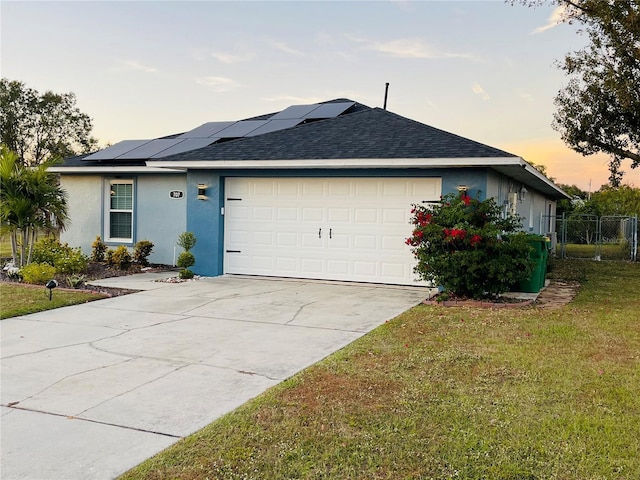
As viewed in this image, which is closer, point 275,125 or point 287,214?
point 287,214

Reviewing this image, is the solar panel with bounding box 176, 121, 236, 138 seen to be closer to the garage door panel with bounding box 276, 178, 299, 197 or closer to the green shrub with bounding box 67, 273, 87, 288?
the garage door panel with bounding box 276, 178, 299, 197

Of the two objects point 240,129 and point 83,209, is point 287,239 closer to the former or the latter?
point 240,129

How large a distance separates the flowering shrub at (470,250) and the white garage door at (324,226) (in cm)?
147

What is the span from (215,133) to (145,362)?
1077cm

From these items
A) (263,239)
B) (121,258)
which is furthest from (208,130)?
(263,239)

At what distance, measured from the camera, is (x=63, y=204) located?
471 inches

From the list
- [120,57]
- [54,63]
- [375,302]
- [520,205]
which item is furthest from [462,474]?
[54,63]

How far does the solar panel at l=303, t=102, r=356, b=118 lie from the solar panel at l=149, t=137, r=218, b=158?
279 cm

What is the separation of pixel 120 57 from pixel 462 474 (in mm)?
16440

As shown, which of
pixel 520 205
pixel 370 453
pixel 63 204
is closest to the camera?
pixel 370 453

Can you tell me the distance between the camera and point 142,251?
1404 cm

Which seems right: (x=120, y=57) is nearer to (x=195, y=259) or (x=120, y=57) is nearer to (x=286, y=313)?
(x=195, y=259)

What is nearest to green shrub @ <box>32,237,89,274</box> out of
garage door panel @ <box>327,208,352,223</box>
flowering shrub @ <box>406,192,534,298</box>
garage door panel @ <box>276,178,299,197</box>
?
garage door panel @ <box>276,178,299,197</box>

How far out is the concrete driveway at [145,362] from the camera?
387 cm
